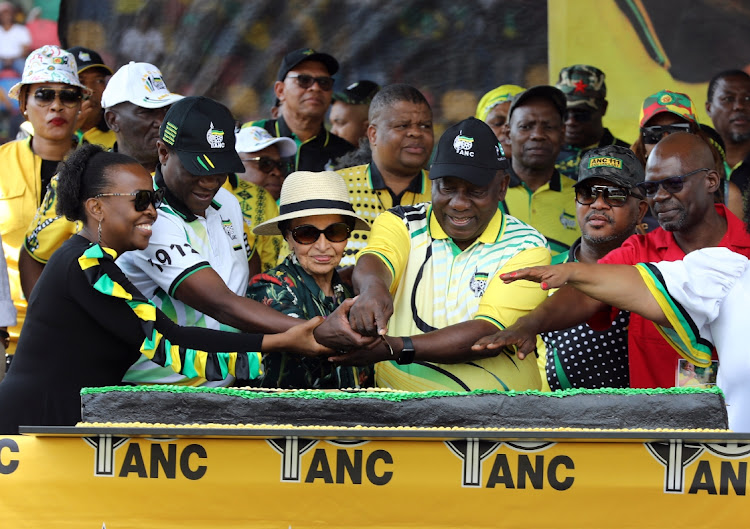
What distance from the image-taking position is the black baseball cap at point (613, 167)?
4.37 metres

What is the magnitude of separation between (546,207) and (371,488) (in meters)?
2.99

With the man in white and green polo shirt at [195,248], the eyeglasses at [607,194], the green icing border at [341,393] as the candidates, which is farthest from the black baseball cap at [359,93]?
the green icing border at [341,393]

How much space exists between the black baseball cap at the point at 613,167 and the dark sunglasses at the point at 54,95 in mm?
2648

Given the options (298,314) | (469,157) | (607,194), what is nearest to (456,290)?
(469,157)

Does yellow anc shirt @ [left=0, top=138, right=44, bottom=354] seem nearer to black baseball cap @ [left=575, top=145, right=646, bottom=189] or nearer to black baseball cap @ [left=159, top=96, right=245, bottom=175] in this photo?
black baseball cap @ [left=159, top=96, right=245, bottom=175]

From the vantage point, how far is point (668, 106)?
208 inches

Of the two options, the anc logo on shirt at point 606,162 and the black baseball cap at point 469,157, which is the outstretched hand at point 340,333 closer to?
the black baseball cap at point 469,157

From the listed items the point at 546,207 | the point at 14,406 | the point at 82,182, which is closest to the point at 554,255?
the point at 546,207

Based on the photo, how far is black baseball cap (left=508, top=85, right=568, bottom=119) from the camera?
541 centimetres

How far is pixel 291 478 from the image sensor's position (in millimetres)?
2662

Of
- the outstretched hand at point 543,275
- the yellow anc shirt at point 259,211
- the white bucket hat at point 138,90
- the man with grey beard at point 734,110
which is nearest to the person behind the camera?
the outstretched hand at point 543,275

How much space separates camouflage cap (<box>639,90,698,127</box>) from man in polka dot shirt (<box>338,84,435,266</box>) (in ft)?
4.15

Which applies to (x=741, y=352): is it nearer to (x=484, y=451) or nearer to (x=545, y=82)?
(x=484, y=451)

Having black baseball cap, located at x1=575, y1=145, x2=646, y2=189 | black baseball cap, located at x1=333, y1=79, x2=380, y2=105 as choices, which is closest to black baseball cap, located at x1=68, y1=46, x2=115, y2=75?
black baseball cap, located at x1=333, y1=79, x2=380, y2=105
